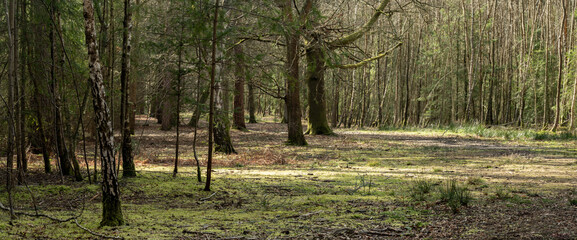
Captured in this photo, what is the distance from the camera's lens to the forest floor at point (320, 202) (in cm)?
481

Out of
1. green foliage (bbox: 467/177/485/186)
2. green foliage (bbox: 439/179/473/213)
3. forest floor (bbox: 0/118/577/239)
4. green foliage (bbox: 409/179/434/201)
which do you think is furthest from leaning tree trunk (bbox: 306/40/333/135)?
green foliage (bbox: 439/179/473/213)

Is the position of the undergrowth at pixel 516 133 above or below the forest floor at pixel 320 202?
above

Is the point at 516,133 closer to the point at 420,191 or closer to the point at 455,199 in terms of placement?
the point at 420,191

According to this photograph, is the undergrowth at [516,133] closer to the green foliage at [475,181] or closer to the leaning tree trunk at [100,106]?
the green foliage at [475,181]

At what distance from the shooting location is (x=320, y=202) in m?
6.65

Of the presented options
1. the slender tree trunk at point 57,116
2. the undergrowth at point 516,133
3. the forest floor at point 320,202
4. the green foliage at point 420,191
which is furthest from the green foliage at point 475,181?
the undergrowth at point 516,133

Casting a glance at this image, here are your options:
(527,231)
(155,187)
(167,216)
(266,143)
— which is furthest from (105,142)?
(266,143)

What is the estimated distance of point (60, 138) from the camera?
736 centimetres

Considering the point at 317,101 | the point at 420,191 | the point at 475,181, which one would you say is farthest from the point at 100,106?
the point at 317,101

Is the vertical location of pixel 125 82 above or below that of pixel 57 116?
above

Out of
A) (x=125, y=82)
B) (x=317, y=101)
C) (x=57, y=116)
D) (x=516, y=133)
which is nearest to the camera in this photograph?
(x=57, y=116)

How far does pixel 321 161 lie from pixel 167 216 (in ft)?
23.6

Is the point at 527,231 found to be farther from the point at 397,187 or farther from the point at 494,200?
the point at 397,187

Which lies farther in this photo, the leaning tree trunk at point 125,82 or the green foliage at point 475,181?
the green foliage at point 475,181
